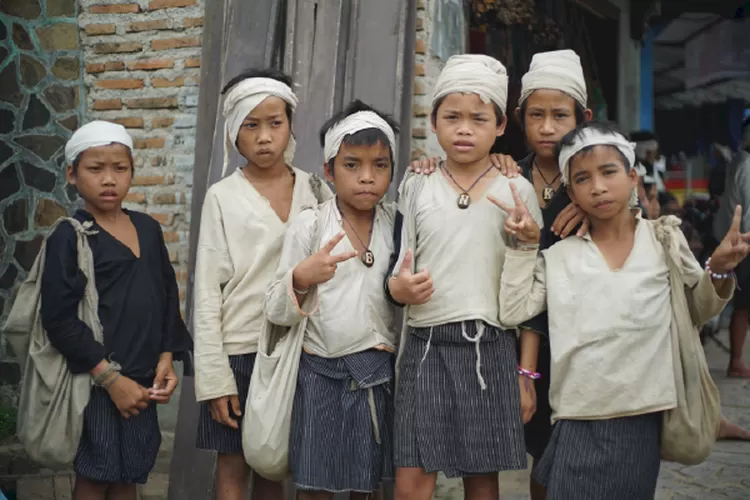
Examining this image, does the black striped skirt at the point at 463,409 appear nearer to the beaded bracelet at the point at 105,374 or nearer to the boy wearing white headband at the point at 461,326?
the boy wearing white headband at the point at 461,326

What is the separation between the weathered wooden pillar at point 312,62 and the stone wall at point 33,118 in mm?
1209

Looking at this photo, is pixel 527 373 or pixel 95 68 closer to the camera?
pixel 527 373

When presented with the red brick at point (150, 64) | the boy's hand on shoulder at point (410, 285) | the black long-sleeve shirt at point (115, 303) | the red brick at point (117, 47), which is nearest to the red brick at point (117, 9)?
the red brick at point (117, 47)

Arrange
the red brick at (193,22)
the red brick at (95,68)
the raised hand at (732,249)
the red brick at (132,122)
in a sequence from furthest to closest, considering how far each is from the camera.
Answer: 1. the red brick at (95,68)
2. the red brick at (132,122)
3. the red brick at (193,22)
4. the raised hand at (732,249)

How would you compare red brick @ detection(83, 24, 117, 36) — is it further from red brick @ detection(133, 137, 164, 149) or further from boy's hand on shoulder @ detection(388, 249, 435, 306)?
boy's hand on shoulder @ detection(388, 249, 435, 306)

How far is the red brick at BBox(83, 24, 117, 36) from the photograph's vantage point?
461 centimetres

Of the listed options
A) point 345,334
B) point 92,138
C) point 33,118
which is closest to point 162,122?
point 33,118

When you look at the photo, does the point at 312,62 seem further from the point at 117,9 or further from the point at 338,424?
the point at 338,424

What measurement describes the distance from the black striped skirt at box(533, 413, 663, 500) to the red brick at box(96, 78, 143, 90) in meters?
3.08

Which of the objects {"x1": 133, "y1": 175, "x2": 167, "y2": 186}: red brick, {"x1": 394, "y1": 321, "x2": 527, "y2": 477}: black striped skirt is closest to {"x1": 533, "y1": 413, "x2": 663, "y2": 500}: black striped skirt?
{"x1": 394, "y1": 321, "x2": 527, "y2": 477}: black striped skirt

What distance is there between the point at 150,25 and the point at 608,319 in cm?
309

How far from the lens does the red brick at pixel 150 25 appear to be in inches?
176

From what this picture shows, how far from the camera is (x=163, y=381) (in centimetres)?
298

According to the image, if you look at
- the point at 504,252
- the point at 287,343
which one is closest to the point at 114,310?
the point at 287,343
